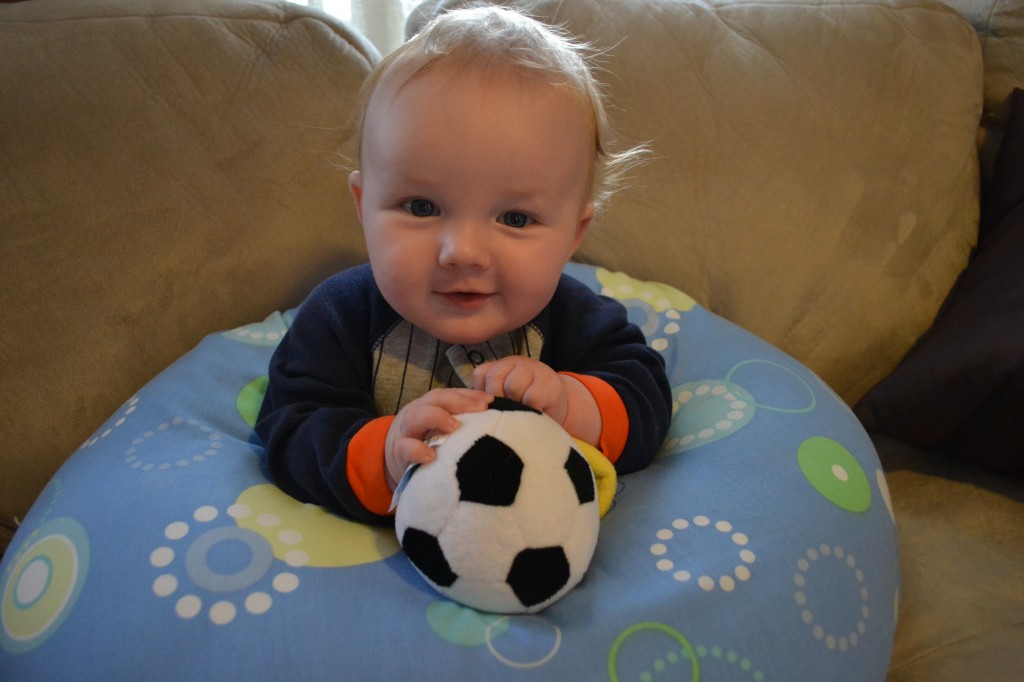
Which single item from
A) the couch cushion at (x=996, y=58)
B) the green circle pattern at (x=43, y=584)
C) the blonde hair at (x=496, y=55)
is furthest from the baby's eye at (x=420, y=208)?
the couch cushion at (x=996, y=58)

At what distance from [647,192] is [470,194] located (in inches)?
24.9

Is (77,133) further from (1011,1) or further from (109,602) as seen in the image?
(1011,1)

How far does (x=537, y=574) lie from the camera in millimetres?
656

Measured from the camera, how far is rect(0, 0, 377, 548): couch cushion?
99 cm

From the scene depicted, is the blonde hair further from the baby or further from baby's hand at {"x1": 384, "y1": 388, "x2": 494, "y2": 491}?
baby's hand at {"x1": 384, "y1": 388, "x2": 494, "y2": 491}

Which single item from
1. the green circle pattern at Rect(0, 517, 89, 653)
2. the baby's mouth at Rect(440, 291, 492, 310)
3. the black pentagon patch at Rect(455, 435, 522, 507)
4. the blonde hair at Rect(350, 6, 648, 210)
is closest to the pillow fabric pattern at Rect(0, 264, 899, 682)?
the green circle pattern at Rect(0, 517, 89, 653)

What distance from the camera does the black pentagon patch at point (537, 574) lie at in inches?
25.6

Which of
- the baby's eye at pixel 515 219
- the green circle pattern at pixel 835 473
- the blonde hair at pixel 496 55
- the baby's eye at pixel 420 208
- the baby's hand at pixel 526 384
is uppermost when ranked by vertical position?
the blonde hair at pixel 496 55

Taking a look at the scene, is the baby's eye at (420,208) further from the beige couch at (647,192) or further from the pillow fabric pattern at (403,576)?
the beige couch at (647,192)

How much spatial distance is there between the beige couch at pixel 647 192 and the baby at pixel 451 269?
0.28m

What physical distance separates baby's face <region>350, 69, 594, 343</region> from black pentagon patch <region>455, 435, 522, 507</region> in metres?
0.18

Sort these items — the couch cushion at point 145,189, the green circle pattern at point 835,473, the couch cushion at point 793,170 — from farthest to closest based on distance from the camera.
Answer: the couch cushion at point 793,170 → the couch cushion at point 145,189 → the green circle pattern at point 835,473

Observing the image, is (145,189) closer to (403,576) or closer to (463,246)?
(463,246)

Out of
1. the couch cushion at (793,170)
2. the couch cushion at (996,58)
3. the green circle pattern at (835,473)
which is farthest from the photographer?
the couch cushion at (996,58)
